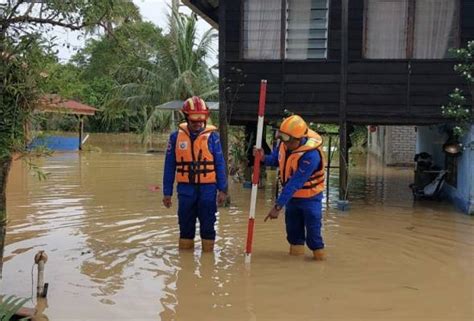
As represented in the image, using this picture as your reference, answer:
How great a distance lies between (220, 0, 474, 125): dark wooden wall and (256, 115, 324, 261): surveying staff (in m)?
4.93

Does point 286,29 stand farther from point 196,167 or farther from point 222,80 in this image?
point 196,167

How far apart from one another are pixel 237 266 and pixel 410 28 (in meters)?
6.95

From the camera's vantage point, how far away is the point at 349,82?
12.2m

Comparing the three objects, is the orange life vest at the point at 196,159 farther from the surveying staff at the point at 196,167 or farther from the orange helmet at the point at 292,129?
the orange helmet at the point at 292,129

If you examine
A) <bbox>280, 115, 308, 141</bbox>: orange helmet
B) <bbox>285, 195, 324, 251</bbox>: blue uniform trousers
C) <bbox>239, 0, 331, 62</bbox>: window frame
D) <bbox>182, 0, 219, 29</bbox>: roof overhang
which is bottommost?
<bbox>285, 195, 324, 251</bbox>: blue uniform trousers

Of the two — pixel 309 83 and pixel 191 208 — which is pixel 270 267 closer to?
pixel 191 208

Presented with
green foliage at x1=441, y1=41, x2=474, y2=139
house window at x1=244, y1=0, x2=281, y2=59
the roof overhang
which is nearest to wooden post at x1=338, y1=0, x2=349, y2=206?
house window at x1=244, y1=0, x2=281, y2=59

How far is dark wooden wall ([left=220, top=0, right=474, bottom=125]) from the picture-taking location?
474 inches

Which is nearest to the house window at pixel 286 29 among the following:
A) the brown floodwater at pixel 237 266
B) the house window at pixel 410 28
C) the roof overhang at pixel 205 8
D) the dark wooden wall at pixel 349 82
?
the dark wooden wall at pixel 349 82

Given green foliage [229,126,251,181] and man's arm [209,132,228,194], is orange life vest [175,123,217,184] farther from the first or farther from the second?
green foliage [229,126,251,181]

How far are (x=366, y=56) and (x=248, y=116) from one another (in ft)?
8.33

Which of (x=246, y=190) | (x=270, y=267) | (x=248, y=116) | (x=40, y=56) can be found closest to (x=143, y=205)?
(x=248, y=116)

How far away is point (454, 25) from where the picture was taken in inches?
474

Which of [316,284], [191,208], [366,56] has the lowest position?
[316,284]
